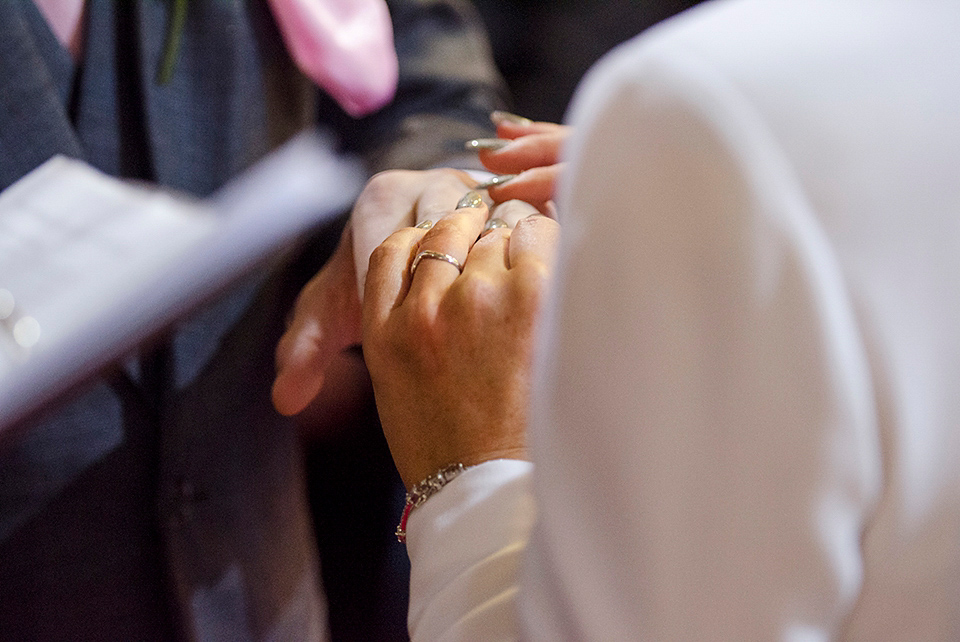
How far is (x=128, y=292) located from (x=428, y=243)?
0.44 feet

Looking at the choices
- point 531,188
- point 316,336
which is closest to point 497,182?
point 531,188

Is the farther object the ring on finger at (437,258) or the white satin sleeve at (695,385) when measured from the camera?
the ring on finger at (437,258)

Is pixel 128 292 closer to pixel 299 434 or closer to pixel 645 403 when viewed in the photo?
pixel 645 403

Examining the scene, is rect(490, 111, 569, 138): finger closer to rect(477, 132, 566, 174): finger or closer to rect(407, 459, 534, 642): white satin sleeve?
rect(477, 132, 566, 174): finger

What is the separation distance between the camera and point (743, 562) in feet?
0.58

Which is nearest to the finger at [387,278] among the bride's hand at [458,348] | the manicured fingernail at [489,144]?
the bride's hand at [458,348]

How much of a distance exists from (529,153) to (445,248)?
120 mm

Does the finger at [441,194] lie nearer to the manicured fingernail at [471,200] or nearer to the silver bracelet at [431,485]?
the manicured fingernail at [471,200]

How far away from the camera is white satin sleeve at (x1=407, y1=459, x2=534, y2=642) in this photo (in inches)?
9.4

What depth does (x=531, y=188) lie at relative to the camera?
378 millimetres

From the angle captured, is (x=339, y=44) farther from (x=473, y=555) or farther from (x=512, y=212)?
(x=473, y=555)

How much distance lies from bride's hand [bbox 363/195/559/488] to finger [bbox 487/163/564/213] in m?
0.07

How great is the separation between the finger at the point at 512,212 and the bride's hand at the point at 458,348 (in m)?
0.04

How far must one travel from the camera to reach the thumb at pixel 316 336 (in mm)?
381
